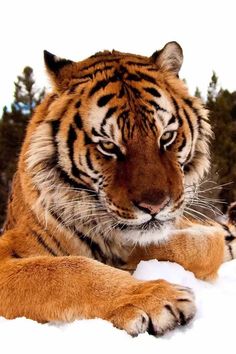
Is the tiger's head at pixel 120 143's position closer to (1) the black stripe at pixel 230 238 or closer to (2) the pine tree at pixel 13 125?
(1) the black stripe at pixel 230 238

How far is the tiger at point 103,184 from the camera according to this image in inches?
105

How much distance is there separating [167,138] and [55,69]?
87cm

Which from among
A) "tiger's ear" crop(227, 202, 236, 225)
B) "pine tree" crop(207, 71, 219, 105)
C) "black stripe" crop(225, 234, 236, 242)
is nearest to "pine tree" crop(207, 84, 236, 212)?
"pine tree" crop(207, 71, 219, 105)

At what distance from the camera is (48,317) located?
2.51m

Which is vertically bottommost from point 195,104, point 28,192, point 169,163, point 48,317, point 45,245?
point 48,317

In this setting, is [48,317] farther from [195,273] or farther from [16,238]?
[195,273]

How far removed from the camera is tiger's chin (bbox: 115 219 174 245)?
9.62 feet

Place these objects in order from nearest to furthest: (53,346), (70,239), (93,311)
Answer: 1. (53,346)
2. (93,311)
3. (70,239)

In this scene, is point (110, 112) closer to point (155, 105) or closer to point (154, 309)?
point (155, 105)

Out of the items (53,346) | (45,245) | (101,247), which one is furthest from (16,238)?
(53,346)

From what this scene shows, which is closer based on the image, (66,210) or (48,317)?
(48,317)

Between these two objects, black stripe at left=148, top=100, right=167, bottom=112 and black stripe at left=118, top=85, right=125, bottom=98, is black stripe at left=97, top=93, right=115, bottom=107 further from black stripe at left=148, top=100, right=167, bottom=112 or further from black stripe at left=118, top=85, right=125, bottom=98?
black stripe at left=148, top=100, right=167, bottom=112

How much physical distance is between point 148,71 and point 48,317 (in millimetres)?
1659

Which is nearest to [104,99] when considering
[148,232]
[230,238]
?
[148,232]
